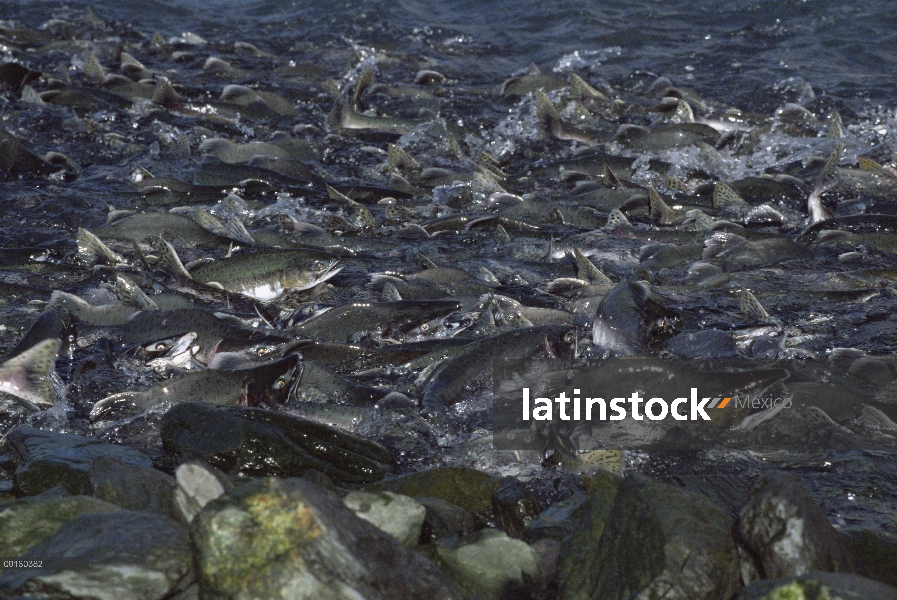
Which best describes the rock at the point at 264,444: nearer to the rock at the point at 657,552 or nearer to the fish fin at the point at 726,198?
the rock at the point at 657,552

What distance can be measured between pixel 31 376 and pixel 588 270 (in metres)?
3.06

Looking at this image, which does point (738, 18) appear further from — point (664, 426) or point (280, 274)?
point (664, 426)

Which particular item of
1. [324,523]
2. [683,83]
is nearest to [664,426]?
[324,523]

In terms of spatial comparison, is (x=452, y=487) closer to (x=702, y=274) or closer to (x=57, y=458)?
(x=57, y=458)

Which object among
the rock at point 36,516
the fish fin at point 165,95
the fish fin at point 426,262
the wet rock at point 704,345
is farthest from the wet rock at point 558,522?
the fish fin at point 165,95

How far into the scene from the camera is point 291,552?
2201 millimetres

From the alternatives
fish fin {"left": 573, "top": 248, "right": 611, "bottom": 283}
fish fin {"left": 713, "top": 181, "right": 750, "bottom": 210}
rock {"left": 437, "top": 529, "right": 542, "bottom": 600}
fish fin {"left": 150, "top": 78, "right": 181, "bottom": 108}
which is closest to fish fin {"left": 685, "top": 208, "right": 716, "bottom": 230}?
fish fin {"left": 713, "top": 181, "right": 750, "bottom": 210}

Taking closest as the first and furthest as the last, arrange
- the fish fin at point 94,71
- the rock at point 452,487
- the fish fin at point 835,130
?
the rock at point 452,487 → the fish fin at point 835,130 → the fish fin at point 94,71

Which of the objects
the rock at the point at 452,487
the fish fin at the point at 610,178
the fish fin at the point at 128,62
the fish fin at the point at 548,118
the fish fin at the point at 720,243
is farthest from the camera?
the fish fin at the point at 128,62

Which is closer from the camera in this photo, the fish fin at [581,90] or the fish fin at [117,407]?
the fish fin at [117,407]

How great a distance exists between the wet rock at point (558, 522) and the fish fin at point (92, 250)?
3.74m

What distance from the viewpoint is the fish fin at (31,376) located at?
408 centimetres

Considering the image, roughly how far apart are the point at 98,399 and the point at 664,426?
2.54 m

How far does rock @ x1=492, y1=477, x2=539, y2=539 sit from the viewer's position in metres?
3.10
